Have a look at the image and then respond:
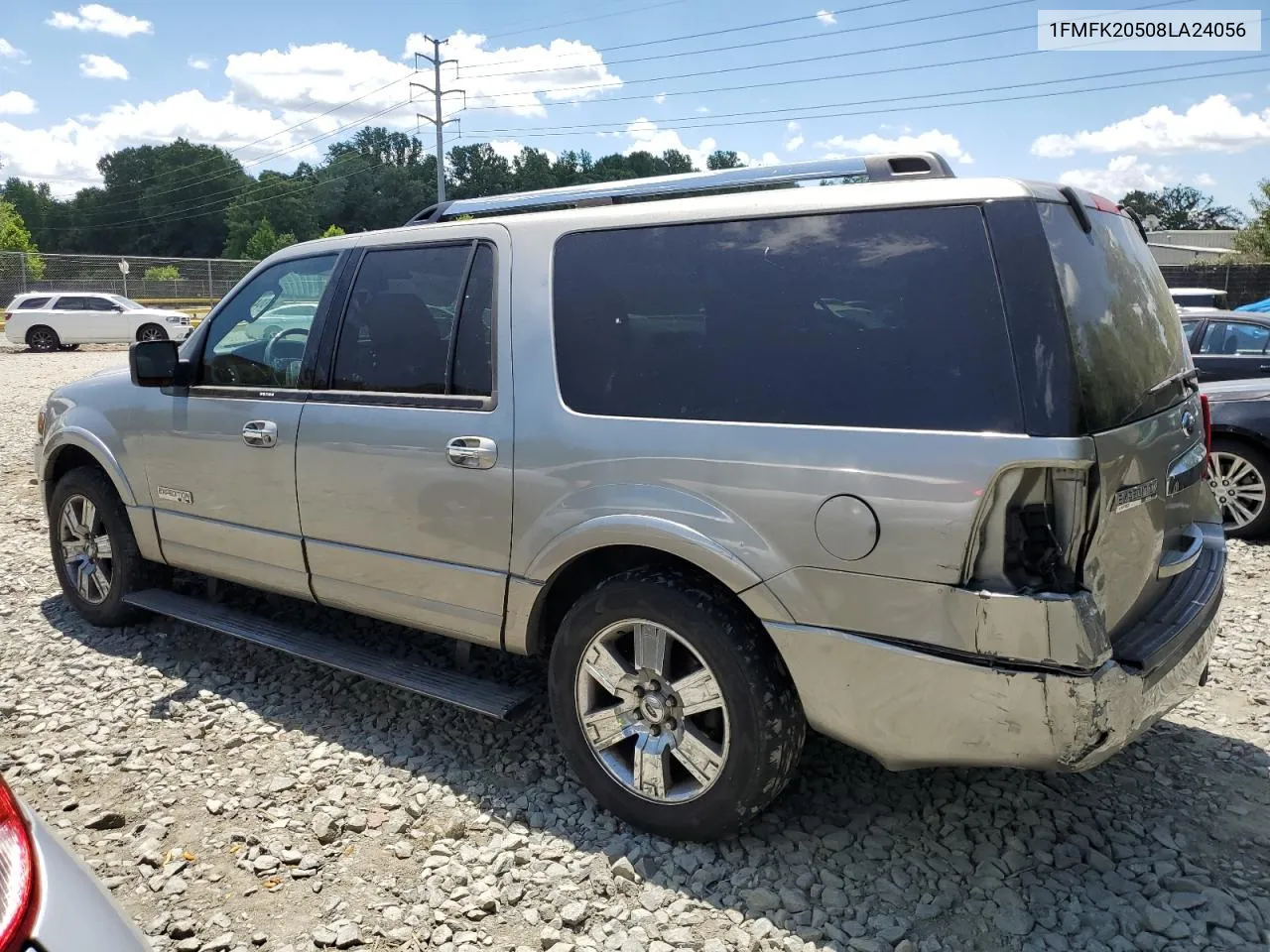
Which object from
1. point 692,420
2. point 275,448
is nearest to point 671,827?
point 692,420

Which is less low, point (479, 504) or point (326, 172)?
point (326, 172)

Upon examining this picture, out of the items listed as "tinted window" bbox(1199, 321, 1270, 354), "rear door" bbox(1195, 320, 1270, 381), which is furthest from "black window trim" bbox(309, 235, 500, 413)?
"tinted window" bbox(1199, 321, 1270, 354)

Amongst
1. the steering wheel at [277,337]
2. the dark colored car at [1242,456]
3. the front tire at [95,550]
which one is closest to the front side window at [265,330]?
the steering wheel at [277,337]

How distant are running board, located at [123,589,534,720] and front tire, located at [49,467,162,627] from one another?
15cm

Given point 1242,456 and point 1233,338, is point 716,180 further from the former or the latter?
point 1233,338

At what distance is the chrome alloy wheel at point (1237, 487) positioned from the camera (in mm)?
6477

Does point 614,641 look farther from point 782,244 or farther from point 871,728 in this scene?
point 782,244

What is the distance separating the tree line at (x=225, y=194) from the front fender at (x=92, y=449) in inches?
3364

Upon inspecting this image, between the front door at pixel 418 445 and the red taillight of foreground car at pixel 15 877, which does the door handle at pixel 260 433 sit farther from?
the red taillight of foreground car at pixel 15 877

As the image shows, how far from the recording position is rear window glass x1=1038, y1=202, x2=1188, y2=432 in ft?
7.70

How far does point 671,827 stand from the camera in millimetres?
2926

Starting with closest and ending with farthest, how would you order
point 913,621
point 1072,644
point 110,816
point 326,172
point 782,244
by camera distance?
point 1072,644 < point 913,621 < point 782,244 < point 110,816 < point 326,172

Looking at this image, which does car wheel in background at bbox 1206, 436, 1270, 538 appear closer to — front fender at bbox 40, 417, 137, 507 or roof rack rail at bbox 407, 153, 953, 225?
roof rack rail at bbox 407, 153, 953, 225

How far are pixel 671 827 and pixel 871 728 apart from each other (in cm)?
76
